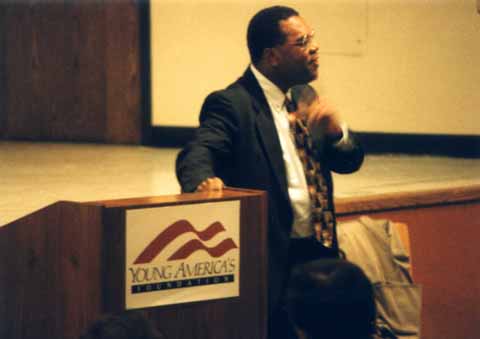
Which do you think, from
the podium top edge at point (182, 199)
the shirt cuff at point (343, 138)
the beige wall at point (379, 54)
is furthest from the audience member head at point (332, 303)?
the beige wall at point (379, 54)

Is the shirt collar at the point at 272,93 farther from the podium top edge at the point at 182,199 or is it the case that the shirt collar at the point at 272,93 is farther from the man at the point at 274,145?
the podium top edge at the point at 182,199

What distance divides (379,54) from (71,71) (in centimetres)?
206

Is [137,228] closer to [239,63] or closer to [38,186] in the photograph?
[38,186]

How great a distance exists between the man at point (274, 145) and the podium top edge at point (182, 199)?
51 millimetres

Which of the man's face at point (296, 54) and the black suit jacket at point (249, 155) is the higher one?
the man's face at point (296, 54)

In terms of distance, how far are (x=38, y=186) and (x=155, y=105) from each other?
2061 millimetres

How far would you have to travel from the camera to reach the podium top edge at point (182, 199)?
7.25ft

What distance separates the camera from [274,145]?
259 centimetres

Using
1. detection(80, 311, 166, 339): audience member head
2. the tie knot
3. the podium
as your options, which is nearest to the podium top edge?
the podium

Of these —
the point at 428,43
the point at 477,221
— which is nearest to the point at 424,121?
the point at 428,43

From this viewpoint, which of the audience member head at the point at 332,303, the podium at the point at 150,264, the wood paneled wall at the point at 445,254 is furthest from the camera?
the wood paneled wall at the point at 445,254

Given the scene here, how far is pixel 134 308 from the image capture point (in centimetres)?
225

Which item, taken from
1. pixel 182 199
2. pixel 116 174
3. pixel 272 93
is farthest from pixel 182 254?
pixel 116 174

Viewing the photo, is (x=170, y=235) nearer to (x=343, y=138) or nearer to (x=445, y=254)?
(x=343, y=138)
